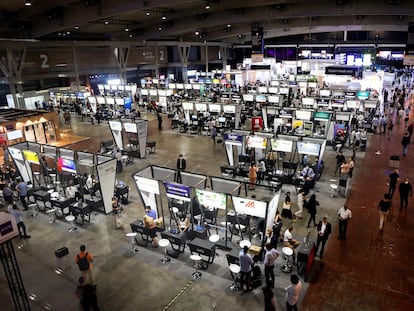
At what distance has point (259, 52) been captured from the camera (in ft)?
109

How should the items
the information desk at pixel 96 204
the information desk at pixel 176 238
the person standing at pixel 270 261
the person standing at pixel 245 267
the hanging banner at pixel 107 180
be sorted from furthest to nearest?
the information desk at pixel 96 204 → the hanging banner at pixel 107 180 → the information desk at pixel 176 238 → the person standing at pixel 270 261 → the person standing at pixel 245 267

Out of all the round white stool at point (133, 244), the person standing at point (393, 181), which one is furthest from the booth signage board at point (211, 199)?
the person standing at point (393, 181)

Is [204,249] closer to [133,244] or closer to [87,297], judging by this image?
[133,244]

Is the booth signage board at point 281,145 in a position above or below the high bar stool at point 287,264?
above

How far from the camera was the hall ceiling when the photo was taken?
966 inches

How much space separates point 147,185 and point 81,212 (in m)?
2.93

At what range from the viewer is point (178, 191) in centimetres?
1061

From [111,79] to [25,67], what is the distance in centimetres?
1699

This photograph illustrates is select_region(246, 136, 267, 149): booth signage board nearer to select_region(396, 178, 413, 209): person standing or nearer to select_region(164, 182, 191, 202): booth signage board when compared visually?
select_region(396, 178, 413, 209): person standing

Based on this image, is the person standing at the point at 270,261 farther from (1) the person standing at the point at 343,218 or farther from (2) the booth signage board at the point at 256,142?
(2) the booth signage board at the point at 256,142

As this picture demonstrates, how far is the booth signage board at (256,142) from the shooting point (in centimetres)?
1570

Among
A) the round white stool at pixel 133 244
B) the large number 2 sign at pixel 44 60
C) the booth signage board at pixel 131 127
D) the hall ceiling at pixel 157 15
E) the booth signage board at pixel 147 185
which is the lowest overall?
the round white stool at pixel 133 244

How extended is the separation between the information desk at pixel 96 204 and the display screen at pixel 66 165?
148cm

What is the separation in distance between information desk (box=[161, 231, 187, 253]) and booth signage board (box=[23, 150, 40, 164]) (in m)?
7.87
